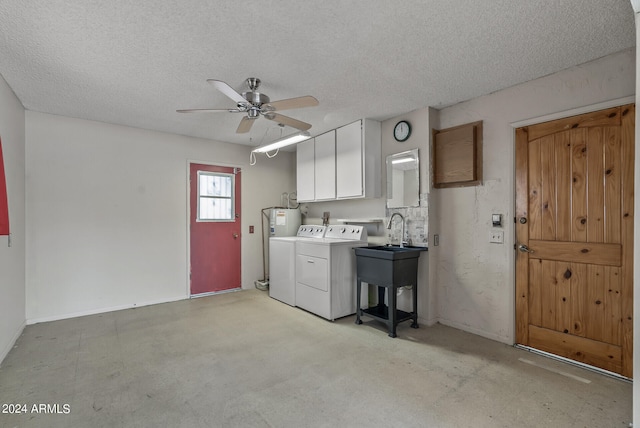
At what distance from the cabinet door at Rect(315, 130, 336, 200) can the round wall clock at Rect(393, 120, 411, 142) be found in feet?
2.97

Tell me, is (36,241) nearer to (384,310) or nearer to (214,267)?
(214,267)

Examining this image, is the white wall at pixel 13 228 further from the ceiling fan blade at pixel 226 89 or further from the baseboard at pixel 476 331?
the baseboard at pixel 476 331

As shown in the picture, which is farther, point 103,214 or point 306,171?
point 306,171

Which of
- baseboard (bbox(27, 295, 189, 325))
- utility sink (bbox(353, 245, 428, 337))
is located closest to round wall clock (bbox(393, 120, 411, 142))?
utility sink (bbox(353, 245, 428, 337))

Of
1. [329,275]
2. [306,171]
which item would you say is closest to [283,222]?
[306,171]

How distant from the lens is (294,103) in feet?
8.43

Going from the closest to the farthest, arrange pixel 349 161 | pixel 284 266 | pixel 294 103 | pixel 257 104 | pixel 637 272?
pixel 637 272 → pixel 294 103 → pixel 257 104 → pixel 349 161 → pixel 284 266

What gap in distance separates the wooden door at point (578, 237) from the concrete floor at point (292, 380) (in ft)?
0.87

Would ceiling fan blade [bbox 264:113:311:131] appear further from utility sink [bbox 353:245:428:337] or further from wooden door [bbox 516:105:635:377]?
wooden door [bbox 516:105:635:377]

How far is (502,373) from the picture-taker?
8.01 ft

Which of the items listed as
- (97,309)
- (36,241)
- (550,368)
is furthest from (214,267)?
(550,368)

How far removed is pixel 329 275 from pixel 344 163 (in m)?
1.53

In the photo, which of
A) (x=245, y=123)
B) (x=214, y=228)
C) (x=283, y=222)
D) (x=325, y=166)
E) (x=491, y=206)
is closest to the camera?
(x=245, y=123)

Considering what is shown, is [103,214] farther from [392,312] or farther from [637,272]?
[637,272]
